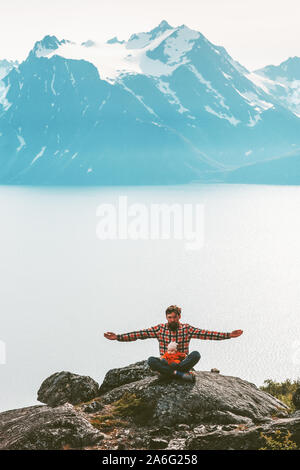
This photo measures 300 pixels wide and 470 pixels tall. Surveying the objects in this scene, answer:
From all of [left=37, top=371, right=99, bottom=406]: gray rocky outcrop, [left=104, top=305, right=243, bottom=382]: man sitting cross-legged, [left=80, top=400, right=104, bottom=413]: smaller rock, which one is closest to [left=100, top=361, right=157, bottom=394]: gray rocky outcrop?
[left=37, top=371, right=99, bottom=406]: gray rocky outcrop

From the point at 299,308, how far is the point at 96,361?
43.6 meters

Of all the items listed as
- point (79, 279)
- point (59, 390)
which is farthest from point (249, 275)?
point (59, 390)

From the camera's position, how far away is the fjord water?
230 ft

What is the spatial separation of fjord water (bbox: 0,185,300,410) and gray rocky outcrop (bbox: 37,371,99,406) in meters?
41.6

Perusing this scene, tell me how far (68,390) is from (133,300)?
83304 millimetres

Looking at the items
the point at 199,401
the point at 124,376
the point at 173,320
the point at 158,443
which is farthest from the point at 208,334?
the point at 124,376

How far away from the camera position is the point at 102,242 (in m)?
168

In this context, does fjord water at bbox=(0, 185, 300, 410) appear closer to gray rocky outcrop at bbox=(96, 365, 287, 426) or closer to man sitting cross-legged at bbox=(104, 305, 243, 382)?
gray rocky outcrop at bbox=(96, 365, 287, 426)

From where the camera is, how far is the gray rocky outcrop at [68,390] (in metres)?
17.7

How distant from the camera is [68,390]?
59.2 feet

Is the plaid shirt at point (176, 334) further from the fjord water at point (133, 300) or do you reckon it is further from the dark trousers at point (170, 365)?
the fjord water at point (133, 300)

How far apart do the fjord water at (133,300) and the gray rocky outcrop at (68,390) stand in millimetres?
41589

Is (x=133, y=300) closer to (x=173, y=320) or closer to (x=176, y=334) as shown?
(x=176, y=334)

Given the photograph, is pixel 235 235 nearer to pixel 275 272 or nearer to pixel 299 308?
pixel 275 272
